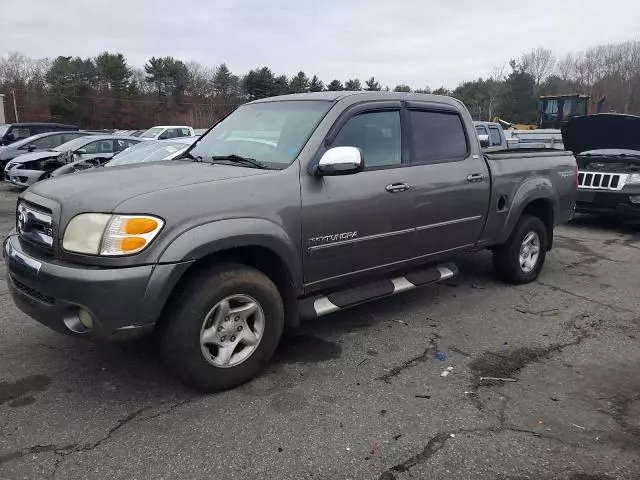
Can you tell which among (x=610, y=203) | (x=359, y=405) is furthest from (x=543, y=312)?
(x=610, y=203)

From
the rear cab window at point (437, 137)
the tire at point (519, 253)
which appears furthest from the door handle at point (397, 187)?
the tire at point (519, 253)

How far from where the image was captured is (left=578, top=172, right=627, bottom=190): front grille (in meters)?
8.52

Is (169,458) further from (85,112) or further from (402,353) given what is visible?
(85,112)

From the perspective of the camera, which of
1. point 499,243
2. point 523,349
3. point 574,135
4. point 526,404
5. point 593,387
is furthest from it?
point 574,135

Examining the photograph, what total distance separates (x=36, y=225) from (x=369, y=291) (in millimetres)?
2333

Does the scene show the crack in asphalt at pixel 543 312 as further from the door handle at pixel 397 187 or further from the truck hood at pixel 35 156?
the truck hood at pixel 35 156

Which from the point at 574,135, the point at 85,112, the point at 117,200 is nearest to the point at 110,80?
the point at 85,112

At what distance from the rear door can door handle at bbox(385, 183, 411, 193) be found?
8 cm

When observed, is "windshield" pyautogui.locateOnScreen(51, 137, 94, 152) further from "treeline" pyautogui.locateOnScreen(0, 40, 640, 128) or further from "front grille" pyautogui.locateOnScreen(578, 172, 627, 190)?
"treeline" pyautogui.locateOnScreen(0, 40, 640, 128)

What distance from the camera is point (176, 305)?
3.02 m

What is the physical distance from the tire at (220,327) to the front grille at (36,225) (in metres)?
0.81

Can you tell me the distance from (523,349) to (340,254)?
5.37 feet

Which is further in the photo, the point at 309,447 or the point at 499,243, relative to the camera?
the point at 499,243

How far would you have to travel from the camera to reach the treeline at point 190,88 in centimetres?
5605
